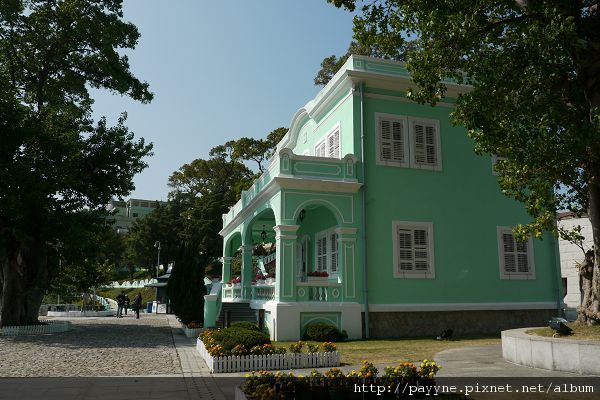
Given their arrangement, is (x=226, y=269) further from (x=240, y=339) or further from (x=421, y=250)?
(x=240, y=339)

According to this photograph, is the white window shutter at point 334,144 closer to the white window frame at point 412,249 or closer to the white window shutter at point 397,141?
the white window shutter at point 397,141

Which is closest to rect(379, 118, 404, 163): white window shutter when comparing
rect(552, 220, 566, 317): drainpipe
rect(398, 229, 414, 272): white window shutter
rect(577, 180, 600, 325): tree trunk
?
rect(398, 229, 414, 272): white window shutter

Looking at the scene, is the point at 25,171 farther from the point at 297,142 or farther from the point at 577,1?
the point at 577,1

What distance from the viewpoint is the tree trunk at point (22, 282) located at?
2080cm

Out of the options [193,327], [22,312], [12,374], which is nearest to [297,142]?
[193,327]

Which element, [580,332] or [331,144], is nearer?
[580,332]

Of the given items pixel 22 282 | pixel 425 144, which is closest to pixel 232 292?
pixel 22 282

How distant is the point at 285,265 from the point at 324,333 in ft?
7.97

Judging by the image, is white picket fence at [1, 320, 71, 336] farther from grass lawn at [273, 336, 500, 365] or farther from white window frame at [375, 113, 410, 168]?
white window frame at [375, 113, 410, 168]

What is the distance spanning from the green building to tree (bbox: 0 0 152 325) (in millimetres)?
6616

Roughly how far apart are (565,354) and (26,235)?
18.3m

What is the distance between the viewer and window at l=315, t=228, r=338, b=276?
62.6ft

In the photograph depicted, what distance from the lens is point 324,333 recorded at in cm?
1541

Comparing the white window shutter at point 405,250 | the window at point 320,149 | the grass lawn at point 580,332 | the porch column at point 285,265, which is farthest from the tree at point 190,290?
the grass lawn at point 580,332
